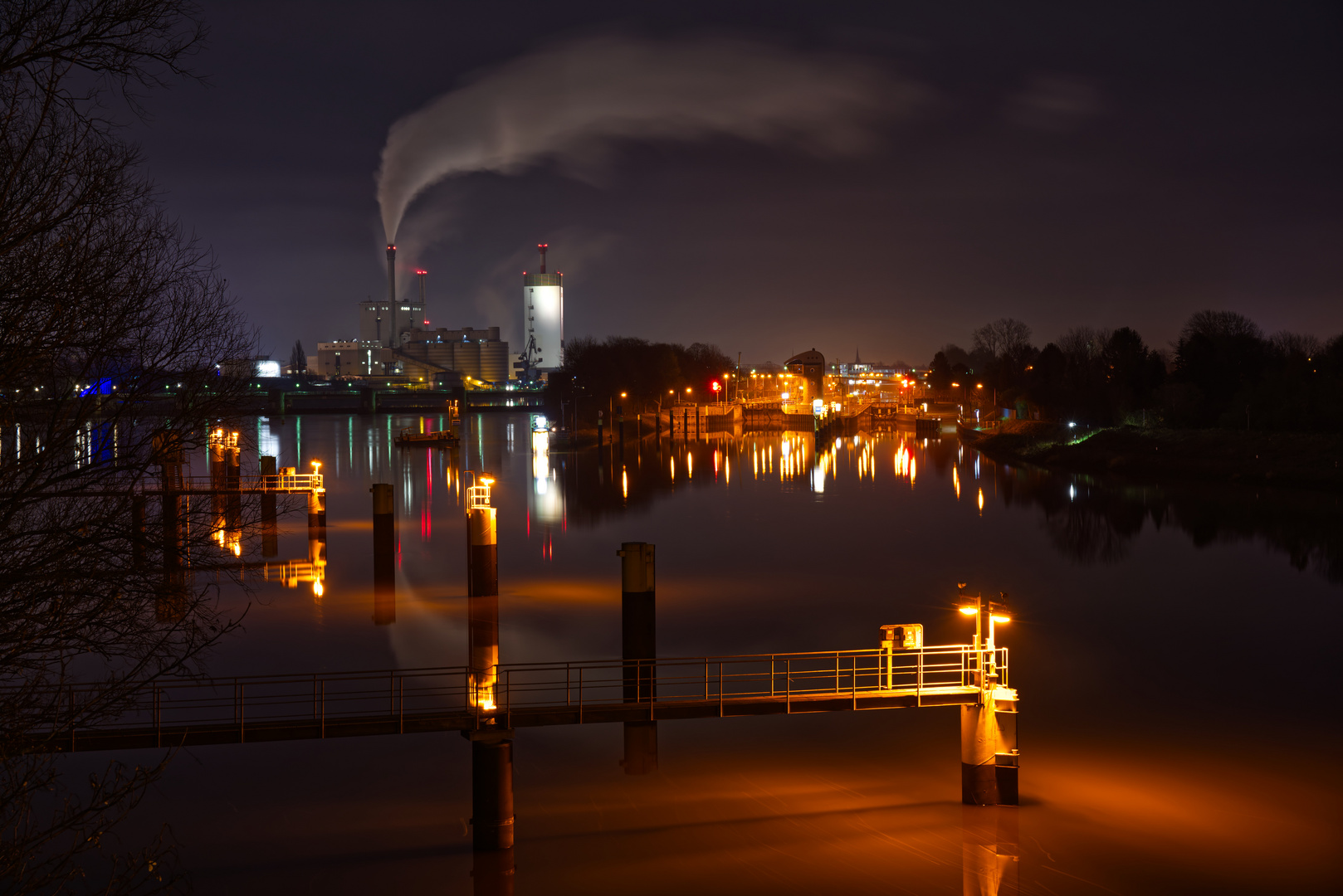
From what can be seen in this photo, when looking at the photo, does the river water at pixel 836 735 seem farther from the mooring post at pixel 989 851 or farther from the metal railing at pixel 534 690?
the metal railing at pixel 534 690

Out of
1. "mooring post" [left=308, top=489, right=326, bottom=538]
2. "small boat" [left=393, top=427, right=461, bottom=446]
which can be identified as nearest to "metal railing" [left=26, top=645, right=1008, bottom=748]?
"mooring post" [left=308, top=489, right=326, bottom=538]

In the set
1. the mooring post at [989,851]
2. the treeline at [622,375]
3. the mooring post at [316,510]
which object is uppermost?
the treeline at [622,375]

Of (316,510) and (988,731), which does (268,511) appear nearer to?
(316,510)

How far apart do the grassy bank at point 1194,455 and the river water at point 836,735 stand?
7.27m

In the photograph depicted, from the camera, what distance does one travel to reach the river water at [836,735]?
13.8 meters

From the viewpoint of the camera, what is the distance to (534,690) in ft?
63.2

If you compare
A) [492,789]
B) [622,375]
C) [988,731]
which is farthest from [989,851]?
[622,375]

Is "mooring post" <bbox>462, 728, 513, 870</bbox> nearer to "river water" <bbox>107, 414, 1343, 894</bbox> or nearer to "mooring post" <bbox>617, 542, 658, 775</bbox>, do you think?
"river water" <bbox>107, 414, 1343, 894</bbox>

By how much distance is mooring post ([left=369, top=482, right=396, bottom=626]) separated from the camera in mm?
28312

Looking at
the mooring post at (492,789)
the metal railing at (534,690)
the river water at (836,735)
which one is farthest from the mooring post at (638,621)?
the mooring post at (492,789)

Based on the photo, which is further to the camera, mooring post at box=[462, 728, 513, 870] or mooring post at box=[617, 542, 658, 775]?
mooring post at box=[617, 542, 658, 775]

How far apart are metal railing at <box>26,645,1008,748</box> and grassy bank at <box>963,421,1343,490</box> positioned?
40.8 m

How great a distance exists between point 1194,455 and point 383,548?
50.7 metres

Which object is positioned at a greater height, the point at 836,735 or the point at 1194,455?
the point at 1194,455
